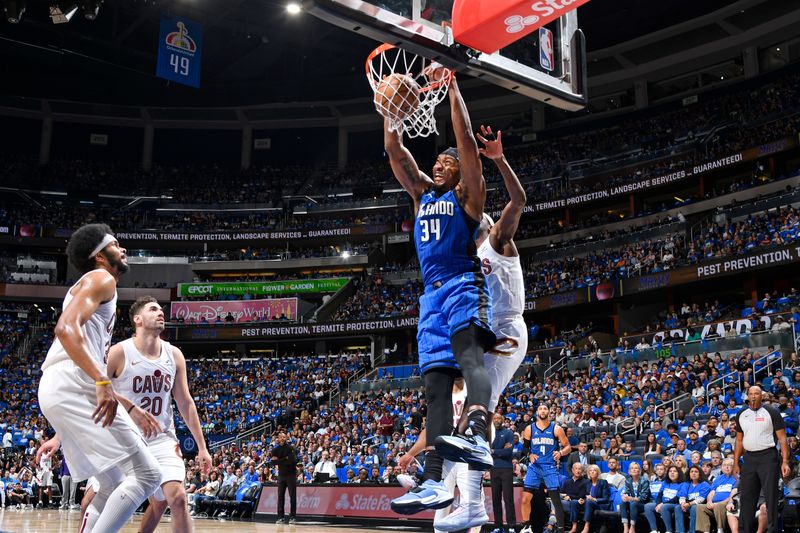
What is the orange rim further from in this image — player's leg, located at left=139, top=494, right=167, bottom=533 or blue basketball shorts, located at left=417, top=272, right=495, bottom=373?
player's leg, located at left=139, top=494, right=167, bottom=533

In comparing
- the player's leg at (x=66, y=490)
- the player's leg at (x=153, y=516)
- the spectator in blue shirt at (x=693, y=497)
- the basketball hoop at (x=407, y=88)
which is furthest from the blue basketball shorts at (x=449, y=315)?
the player's leg at (x=66, y=490)

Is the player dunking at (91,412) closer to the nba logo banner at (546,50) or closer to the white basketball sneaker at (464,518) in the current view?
the white basketball sneaker at (464,518)

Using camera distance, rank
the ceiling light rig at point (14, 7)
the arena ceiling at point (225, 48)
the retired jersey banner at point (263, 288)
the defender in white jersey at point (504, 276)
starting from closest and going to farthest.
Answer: the defender in white jersey at point (504, 276)
the ceiling light rig at point (14, 7)
the arena ceiling at point (225, 48)
the retired jersey banner at point (263, 288)

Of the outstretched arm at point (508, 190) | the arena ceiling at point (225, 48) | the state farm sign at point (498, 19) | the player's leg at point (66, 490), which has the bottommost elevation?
the player's leg at point (66, 490)

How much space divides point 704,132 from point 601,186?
5279 mm

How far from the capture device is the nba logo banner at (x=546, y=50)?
775 cm

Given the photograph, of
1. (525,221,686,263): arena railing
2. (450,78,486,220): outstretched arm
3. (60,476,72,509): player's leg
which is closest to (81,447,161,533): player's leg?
(450,78,486,220): outstretched arm

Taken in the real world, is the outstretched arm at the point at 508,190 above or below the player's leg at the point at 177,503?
above

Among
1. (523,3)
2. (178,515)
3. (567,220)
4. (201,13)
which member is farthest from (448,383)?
(567,220)

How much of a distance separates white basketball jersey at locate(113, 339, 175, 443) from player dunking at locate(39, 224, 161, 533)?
1.72 meters

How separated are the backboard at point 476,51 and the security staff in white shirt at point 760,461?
4.71 m

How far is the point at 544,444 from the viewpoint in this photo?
11.8 meters

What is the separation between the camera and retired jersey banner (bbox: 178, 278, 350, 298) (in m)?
45.8

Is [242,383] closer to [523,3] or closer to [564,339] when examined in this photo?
[564,339]
